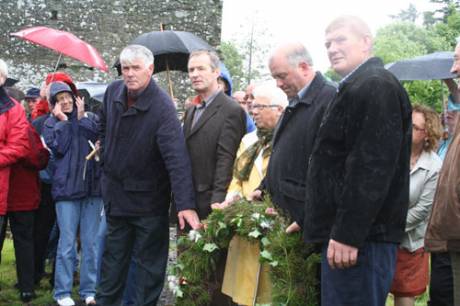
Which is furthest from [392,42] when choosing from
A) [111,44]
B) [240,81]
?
[111,44]

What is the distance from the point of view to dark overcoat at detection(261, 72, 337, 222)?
417 centimetres

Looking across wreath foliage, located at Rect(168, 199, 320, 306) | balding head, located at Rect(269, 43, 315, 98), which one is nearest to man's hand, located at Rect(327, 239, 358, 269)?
wreath foliage, located at Rect(168, 199, 320, 306)

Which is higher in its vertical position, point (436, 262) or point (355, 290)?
point (355, 290)

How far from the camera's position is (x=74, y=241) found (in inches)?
250

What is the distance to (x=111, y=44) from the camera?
507 inches

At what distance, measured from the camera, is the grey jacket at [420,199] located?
5.10 meters

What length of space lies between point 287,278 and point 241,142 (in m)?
1.57

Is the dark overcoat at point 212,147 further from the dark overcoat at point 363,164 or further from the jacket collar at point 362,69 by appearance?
the jacket collar at point 362,69

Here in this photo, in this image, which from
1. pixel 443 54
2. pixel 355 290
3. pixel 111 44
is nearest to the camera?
pixel 355 290

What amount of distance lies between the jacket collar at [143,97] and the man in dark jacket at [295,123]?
130 centimetres

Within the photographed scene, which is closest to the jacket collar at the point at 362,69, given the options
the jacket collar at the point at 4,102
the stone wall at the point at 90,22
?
the jacket collar at the point at 4,102

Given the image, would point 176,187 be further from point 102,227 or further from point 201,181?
point 102,227

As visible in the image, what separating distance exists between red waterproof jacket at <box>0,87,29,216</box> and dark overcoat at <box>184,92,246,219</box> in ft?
5.94

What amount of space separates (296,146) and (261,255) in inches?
29.1
